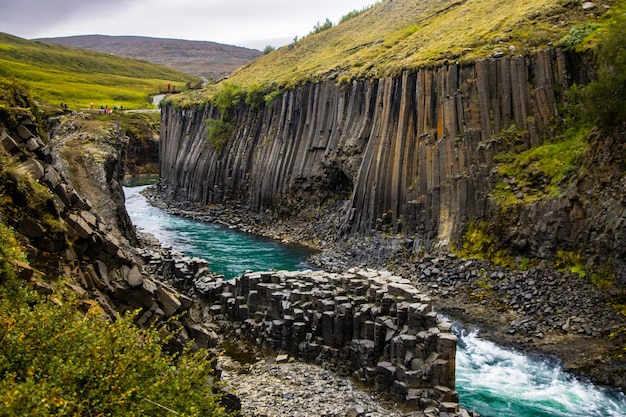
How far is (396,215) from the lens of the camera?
43.1 m

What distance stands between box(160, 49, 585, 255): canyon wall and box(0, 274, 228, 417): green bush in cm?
2834

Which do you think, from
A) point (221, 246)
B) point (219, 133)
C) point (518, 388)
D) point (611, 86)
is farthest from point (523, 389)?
point (219, 133)

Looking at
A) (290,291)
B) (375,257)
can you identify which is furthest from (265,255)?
(290,291)

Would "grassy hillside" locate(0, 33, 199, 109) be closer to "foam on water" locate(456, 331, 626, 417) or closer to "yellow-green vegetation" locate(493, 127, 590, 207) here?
"yellow-green vegetation" locate(493, 127, 590, 207)

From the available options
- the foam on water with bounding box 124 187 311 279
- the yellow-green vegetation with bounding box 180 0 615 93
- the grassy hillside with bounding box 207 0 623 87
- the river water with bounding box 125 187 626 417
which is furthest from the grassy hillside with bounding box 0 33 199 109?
the river water with bounding box 125 187 626 417

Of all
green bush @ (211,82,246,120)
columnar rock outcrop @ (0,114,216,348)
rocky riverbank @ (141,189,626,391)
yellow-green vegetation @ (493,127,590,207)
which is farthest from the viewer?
green bush @ (211,82,246,120)

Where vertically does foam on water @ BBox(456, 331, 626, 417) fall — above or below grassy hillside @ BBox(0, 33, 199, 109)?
below

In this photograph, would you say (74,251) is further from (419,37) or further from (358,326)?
(419,37)

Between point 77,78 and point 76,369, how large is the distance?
146 meters

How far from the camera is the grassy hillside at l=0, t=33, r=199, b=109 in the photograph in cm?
10981

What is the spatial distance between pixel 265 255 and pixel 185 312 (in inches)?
1058

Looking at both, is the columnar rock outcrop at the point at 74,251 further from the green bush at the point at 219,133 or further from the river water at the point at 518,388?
the green bush at the point at 219,133

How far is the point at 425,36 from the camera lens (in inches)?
2224

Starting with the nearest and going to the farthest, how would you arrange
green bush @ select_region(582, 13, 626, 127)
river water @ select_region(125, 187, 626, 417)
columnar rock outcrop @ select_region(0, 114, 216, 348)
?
1. columnar rock outcrop @ select_region(0, 114, 216, 348)
2. river water @ select_region(125, 187, 626, 417)
3. green bush @ select_region(582, 13, 626, 127)
